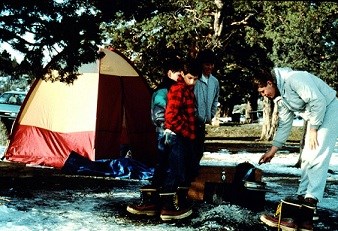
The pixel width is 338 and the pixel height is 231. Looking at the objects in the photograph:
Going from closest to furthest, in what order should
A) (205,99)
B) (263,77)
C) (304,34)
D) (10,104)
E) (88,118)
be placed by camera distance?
(263,77), (205,99), (88,118), (304,34), (10,104)

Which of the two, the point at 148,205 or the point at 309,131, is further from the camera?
the point at 148,205

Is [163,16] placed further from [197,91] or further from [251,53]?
[197,91]

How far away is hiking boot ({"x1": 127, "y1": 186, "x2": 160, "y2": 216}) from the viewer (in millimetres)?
4520

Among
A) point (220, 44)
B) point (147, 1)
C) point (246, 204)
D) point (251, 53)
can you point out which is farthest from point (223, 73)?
point (246, 204)

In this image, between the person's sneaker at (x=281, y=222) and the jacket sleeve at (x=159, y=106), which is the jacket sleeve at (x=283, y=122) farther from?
the jacket sleeve at (x=159, y=106)

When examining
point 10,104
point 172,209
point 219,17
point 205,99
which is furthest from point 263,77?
point 10,104

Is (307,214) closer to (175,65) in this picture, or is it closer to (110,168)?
(175,65)

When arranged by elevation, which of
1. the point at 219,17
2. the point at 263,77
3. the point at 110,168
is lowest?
the point at 110,168

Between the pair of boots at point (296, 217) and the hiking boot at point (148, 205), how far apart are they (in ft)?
3.72

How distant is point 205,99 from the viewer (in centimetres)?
516

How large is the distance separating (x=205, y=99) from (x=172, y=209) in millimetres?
1396

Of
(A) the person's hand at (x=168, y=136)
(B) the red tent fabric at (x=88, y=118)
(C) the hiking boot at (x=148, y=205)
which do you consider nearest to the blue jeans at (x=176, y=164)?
(A) the person's hand at (x=168, y=136)

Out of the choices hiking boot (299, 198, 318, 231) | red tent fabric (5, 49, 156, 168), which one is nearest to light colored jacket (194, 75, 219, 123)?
hiking boot (299, 198, 318, 231)

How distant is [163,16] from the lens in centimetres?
1552
